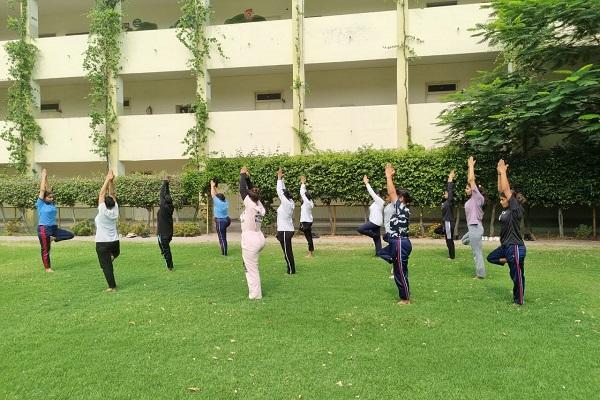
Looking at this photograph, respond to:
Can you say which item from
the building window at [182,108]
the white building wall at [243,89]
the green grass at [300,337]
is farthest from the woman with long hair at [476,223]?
the building window at [182,108]

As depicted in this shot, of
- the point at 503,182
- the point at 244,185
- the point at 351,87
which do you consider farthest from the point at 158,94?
the point at 503,182

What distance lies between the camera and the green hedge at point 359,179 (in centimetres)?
1509

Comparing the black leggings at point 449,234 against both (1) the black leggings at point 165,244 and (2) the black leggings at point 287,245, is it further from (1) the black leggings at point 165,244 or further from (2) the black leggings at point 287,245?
(1) the black leggings at point 165,244

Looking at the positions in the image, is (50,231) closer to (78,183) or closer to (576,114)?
(78,183)

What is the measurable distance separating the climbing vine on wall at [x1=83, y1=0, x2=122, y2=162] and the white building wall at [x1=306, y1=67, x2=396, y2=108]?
27.2 feet

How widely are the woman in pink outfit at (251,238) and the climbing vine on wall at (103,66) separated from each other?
50.1 feet

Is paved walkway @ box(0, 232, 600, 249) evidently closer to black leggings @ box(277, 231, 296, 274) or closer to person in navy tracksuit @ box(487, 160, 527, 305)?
black leggings @ box(277, 231, 296, 274)

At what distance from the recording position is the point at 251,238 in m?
7.44

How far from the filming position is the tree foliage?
1311 centimetres

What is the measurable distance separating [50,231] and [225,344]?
263 inches

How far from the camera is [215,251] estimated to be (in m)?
13.2

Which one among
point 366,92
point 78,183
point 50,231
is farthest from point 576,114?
→ point 78,183

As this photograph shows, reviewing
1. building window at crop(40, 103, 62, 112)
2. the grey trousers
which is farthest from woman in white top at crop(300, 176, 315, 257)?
building window at crop(40, 103, 62, 112)

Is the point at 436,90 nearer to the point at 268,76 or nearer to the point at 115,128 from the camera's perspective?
the point at 268,76
